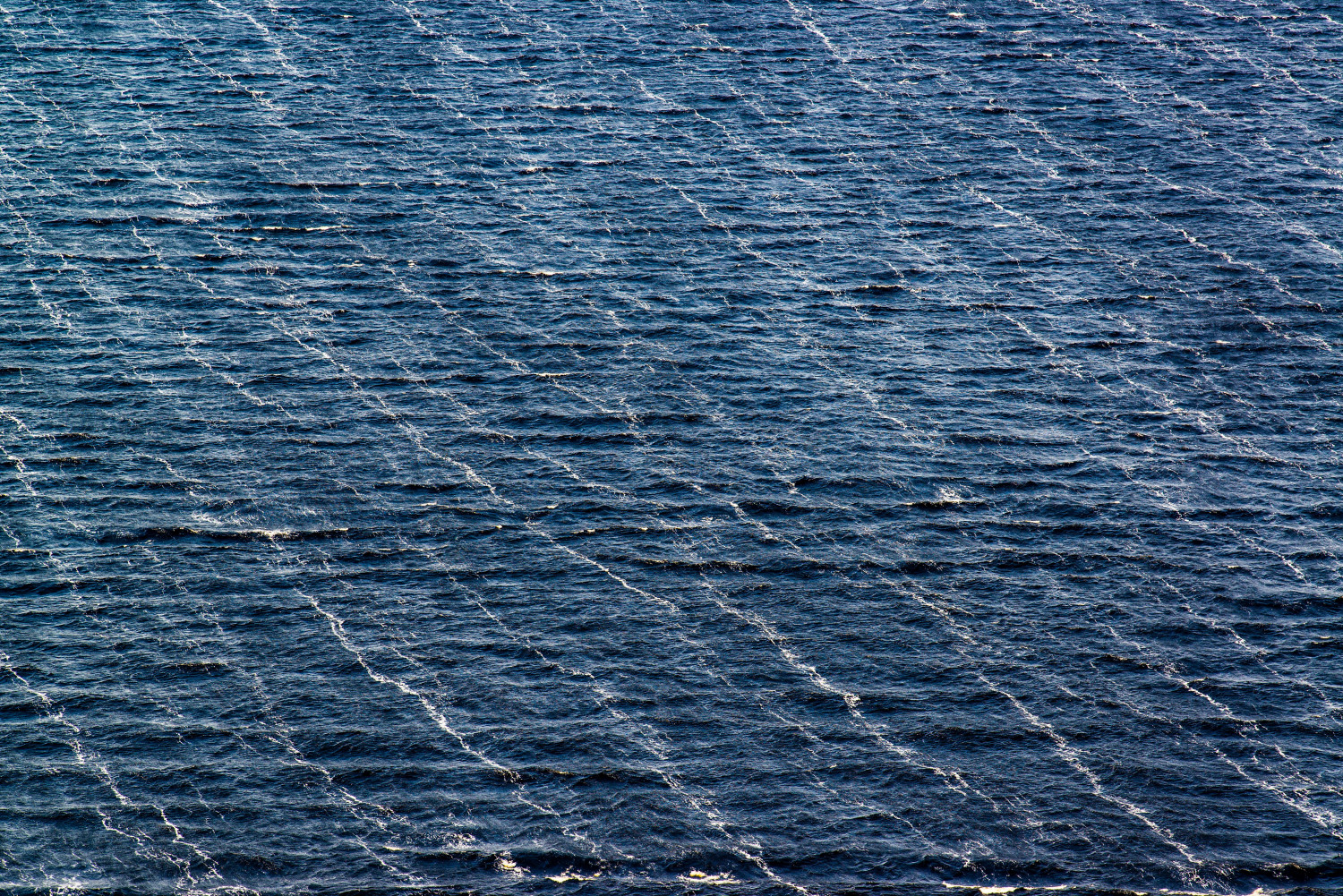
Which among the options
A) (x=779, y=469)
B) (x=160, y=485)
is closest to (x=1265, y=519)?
(x=779, y=469)

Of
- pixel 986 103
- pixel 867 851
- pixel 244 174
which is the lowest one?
pixel 867 851

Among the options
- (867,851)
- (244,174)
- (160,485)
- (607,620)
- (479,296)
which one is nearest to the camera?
(867,851)

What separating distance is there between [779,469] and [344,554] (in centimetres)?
172

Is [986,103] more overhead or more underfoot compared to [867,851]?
more overhead

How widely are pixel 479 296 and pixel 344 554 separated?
1826 mm

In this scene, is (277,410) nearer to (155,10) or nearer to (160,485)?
(160,485)

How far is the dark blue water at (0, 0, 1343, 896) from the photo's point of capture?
3369mm

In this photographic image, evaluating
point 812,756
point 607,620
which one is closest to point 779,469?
point 607,620

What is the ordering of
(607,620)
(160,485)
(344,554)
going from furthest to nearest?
(160,485) < (344,554) < (607,620)

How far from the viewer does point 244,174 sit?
6.66 meters

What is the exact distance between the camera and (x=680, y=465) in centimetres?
466

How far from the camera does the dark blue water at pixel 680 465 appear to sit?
11.1ft

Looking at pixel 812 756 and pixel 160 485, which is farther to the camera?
pixel 160 485

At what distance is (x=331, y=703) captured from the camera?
3.71 meters
